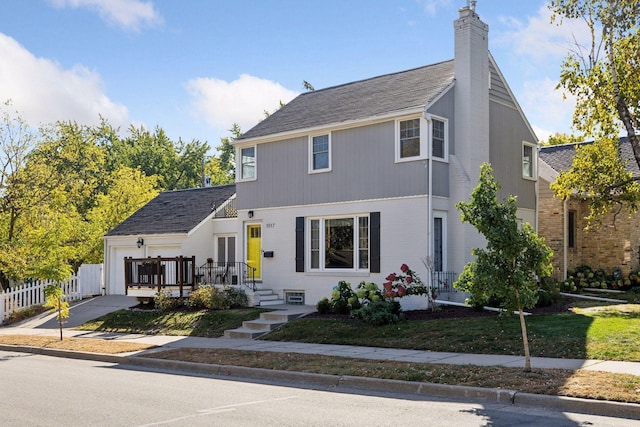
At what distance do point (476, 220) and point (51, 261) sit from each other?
12299 mm

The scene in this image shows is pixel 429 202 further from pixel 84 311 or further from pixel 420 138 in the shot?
pixel 84 311

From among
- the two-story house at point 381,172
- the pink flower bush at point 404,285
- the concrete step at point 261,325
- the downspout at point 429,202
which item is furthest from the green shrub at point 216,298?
the downspout at point 429,202

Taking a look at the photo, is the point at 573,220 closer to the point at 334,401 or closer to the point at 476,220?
the point at 476,220

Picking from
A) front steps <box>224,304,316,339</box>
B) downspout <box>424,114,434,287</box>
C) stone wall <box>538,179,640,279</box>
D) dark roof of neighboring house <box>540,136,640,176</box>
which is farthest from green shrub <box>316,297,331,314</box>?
dark roof of neighboring house <box>540,136,640,176</box>

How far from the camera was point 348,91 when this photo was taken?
2444cm

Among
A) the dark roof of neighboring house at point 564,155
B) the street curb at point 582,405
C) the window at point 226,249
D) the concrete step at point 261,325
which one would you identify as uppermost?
the dark roof of neighboring house at point 564,155

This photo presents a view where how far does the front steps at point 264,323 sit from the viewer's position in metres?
17.8

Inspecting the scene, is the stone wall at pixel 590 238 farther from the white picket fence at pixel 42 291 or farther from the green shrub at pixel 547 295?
the white picket fence at pixel 42 291

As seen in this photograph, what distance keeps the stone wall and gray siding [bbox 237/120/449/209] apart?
21.3ft

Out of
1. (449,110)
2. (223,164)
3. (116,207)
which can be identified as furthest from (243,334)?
(223,164)

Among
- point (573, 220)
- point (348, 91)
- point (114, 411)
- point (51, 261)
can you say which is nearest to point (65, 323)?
point (51, 261)

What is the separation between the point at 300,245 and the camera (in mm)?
22156

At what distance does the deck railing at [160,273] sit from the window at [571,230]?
13558mm

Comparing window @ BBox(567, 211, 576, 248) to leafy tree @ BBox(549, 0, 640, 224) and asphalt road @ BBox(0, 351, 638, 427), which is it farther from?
asphalt road @ BBox(0, 351, 638, 427)
